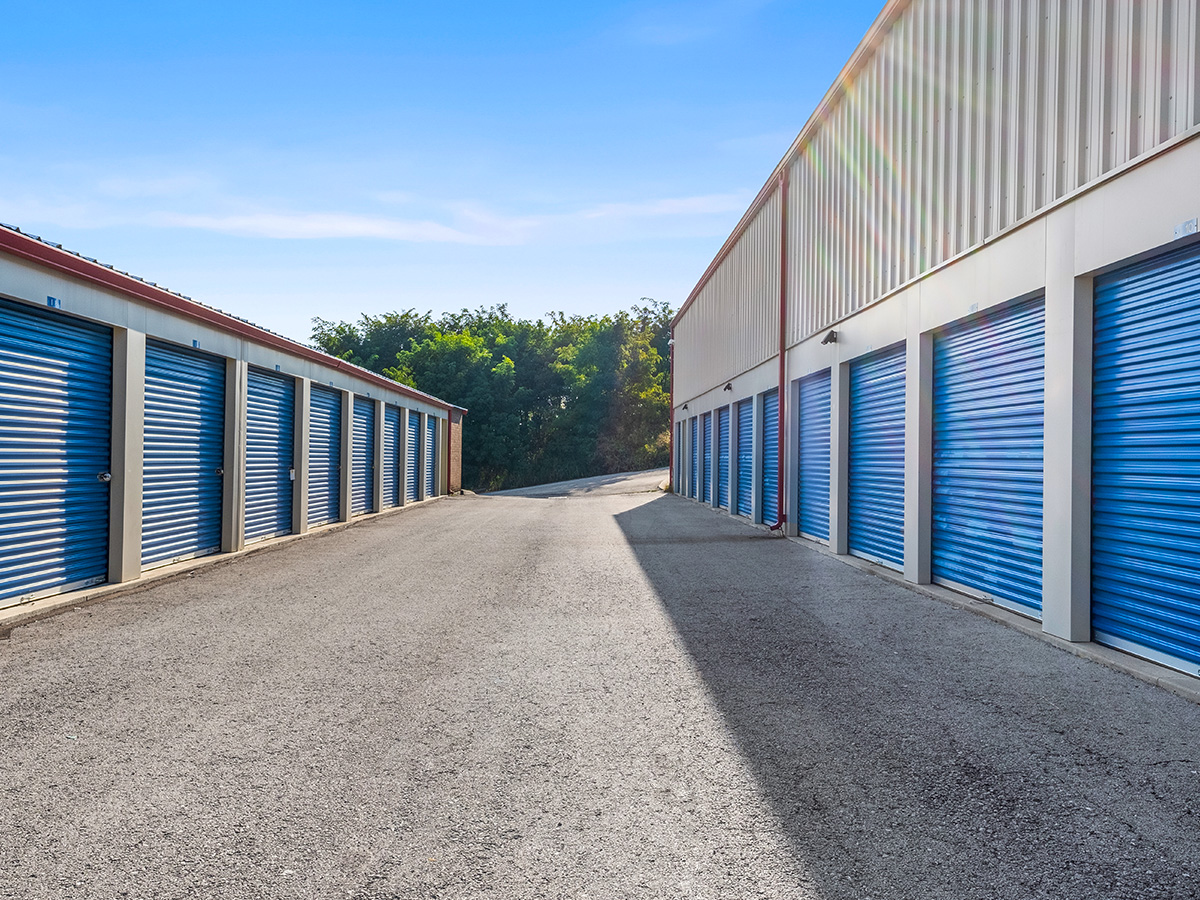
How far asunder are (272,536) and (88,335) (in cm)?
616

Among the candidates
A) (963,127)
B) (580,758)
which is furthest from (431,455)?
(580,758)

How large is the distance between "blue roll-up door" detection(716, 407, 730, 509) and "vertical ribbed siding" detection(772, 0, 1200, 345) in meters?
7.41

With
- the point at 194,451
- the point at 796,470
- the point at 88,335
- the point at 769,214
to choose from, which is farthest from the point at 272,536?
the point at 769,214

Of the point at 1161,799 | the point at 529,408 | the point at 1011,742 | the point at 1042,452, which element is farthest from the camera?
the point at 529,408

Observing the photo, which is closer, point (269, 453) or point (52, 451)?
point (52, 451)

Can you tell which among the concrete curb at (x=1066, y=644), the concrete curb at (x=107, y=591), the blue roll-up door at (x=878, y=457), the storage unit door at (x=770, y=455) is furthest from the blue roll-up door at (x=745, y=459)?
the concrete curb at (x=107, y=591)

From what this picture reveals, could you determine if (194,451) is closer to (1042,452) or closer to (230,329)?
(230,329)

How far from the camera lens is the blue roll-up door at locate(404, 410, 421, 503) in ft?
80.4

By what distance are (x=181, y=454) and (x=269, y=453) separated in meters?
3.09

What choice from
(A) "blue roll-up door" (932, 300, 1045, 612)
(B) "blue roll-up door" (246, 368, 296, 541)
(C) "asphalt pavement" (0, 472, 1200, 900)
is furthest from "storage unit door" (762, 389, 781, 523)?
(B) "blue roll-up door" (246, 368, 296, 541)

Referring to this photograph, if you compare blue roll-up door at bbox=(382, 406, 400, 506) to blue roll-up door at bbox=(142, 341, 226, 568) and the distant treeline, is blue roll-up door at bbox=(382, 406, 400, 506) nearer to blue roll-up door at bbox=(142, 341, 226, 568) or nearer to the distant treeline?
blue roll-up door at bbox=(142, 341, 226, 568)

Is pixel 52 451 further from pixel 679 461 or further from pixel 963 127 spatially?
pixel 679 461

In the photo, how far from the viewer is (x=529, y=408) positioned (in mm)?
57188

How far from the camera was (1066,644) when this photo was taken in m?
6.46
